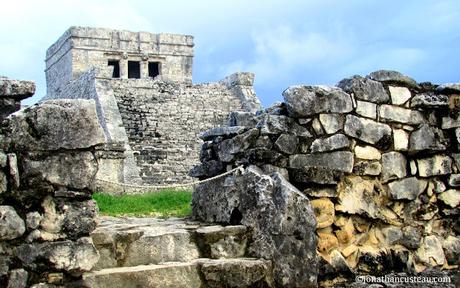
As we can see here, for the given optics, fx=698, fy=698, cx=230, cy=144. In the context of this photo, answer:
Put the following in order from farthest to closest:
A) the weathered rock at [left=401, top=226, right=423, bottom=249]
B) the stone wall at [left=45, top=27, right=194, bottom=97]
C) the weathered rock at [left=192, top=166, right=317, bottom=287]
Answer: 1. the stone wall at [left=45, top=27, right=194, bottom=97]
2. the weathered rock at [left=401, top=226, right=423, bottom=249]
3. the weathered rock at [left=192, top=166, right=317, bottom=287]

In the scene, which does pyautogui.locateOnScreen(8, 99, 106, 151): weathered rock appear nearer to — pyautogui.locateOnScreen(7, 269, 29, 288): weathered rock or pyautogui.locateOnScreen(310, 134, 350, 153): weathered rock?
pyautogui.locateOnScreen(7, 269, 29, 288): weathered rock

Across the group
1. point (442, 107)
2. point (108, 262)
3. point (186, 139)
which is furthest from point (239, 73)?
point (108, 262)

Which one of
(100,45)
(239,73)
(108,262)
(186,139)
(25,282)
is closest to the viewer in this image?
(25,282)

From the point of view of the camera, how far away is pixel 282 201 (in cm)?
558

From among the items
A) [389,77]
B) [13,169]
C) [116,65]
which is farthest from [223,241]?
[116,65]

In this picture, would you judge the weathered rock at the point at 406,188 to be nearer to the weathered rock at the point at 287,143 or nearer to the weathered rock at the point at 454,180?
the weathered rock at the point at 454,180

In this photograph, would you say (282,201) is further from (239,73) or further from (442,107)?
(239,73)

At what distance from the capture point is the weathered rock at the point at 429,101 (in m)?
6.56

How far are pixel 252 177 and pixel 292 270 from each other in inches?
32.9

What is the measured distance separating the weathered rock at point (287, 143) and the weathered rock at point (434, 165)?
1.29 m

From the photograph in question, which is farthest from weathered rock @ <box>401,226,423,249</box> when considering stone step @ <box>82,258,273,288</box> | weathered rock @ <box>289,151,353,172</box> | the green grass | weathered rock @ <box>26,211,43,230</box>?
weathered rock @ <box>26,211,43,230</box>

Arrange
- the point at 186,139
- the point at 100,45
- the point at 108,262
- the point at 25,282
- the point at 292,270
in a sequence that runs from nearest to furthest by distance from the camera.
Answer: the point at 25,282 → the point at 108,262 → the point at 292,270 → the point at 186,139 → the point at 100,45

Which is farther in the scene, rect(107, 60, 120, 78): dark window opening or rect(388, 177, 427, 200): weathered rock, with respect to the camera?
rect(107, 60, 120, 78): dark window opening

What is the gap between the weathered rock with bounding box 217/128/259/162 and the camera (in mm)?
6156
